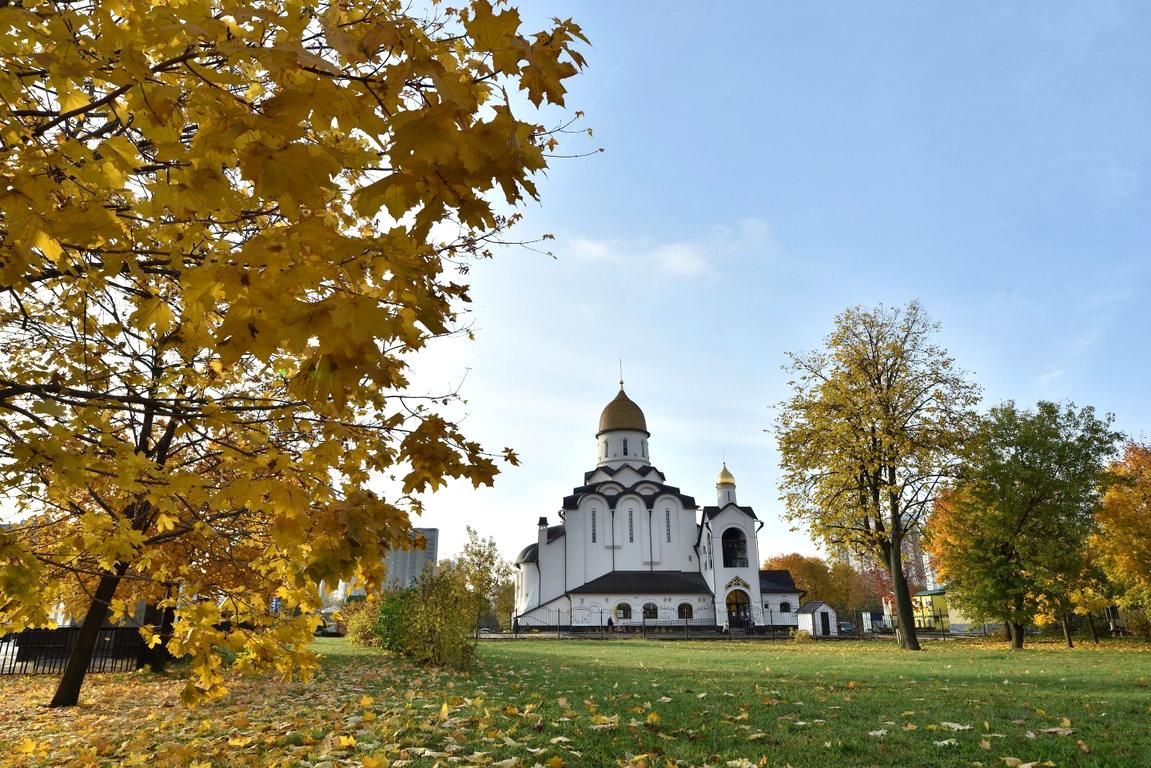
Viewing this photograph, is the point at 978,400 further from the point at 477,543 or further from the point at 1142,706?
the point at 477,543

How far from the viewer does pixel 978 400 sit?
2284 cm

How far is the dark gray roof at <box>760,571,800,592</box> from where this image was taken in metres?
50.8

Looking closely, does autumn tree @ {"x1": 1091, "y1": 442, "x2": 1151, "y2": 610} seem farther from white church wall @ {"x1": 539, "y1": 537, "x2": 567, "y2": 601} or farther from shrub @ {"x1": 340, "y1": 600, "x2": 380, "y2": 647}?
white church wall @ {"x1": 539, "y1": 537, "x2": 567, "y2": 601}

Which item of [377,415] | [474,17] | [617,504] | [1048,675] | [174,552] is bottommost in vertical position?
[1048,675]

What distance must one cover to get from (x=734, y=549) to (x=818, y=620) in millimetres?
10171

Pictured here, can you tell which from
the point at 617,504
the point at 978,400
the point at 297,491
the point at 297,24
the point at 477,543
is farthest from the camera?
the point at 617,504

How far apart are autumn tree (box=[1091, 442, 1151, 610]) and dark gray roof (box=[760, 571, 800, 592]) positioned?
87.0 feet

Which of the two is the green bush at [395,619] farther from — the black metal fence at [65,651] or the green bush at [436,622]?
the black metal fence at [65,651]

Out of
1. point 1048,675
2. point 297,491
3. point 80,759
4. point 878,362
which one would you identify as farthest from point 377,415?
point 878,362

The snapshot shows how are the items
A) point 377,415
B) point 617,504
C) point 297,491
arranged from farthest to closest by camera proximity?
point 617,504 → point 377,415 → point 297,491

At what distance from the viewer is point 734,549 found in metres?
50.4

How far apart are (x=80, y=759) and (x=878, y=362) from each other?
24.7m

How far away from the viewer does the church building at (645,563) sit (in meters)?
48.0

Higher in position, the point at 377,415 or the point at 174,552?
the point at 377,415
